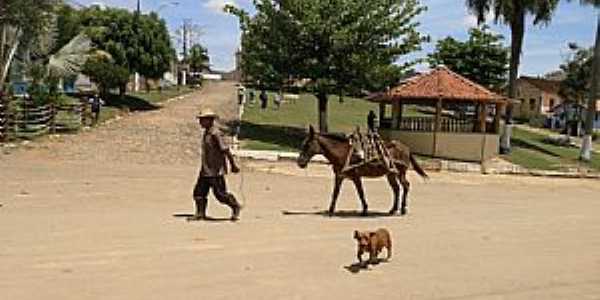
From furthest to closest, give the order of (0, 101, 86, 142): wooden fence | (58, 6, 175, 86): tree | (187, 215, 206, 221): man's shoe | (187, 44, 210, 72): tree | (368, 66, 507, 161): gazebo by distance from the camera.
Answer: (187, 44, 210, 72): tree → (58, 6, 175, 86): tree → (368, 66, 507, 161): gazebo → (0, 101, 86, 142): wooden fence → (187, 215, 206, 221): man's shoe

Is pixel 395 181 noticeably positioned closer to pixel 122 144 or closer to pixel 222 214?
pixel 222 214

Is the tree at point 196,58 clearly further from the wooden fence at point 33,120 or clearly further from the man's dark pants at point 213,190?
the man's dark pants at point 213,190

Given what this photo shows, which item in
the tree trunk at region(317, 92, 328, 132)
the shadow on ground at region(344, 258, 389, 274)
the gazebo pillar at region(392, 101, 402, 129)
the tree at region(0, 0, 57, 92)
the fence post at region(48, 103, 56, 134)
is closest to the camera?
the shadow on ground at region(344, 258, 389, 274)

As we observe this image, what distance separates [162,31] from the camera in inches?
2064

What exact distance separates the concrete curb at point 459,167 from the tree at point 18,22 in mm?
7738

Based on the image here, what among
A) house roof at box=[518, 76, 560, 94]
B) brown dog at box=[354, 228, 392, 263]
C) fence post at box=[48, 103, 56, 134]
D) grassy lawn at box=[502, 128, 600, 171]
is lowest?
grassy lawn at box=[502, 128, 600, 171]

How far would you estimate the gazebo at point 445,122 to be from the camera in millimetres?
35219

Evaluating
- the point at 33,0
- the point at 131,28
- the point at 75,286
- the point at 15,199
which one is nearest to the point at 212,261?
the point at 75,286

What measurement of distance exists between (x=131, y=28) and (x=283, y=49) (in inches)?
616

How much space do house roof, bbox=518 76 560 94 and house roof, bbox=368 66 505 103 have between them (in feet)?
163

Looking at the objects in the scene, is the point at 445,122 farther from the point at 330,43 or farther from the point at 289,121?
the point at 289,121

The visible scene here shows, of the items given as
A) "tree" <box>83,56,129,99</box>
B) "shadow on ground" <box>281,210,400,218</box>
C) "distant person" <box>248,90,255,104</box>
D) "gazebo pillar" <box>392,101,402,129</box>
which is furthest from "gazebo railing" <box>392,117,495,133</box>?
"distant person" <box>248,90,255,104</box>

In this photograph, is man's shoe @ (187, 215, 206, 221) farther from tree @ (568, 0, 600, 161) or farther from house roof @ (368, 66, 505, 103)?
tree @ (568, 0, 600, 161)

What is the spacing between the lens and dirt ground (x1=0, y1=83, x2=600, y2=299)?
28.7 ft
